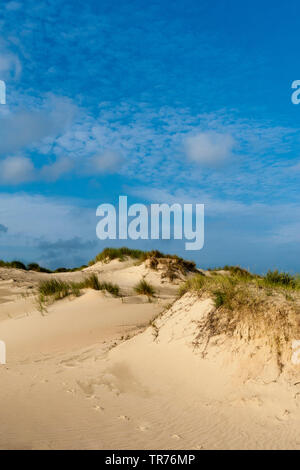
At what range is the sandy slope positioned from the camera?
387 cm

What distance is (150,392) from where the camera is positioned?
5238 mm

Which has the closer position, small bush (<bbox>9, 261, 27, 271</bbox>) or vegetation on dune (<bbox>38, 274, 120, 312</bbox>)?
vegetation on dune (<bbox>38, 274, 120, 312</bbox>)

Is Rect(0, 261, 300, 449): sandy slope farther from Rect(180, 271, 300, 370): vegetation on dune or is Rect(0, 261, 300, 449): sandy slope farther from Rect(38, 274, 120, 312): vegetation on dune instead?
Rect(38, 274, 120, 312): vegetation on dune

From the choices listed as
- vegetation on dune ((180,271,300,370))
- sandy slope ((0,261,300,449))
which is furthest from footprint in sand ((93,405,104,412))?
vegetation on dune ((180,271,300,370))

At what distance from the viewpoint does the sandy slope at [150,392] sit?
3867mm

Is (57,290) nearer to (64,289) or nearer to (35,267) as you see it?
(64,289)

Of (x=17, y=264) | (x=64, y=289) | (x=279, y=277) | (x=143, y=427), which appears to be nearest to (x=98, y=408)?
(x=143, y=427)

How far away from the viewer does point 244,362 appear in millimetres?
5188

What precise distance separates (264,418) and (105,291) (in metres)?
7.64

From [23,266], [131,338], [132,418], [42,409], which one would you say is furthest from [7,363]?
[23,266]

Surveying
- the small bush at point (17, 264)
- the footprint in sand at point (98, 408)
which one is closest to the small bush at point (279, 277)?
the footprint in sand at point (98, 408)

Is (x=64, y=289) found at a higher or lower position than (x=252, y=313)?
lower

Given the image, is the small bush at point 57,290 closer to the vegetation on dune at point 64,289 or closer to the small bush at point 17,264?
the vegetation on dune at point 64,289
